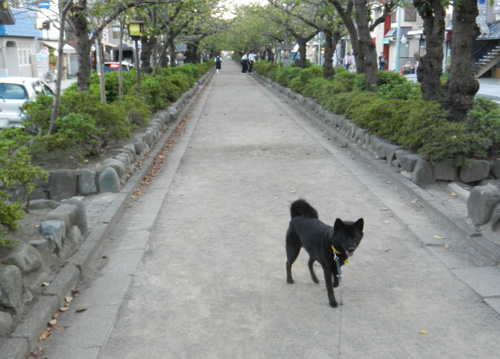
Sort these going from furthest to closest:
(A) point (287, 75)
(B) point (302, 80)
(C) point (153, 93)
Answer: (A) point (287, 75)
(B) point (302, 80)
(C) point (153, 93)

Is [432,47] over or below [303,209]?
over

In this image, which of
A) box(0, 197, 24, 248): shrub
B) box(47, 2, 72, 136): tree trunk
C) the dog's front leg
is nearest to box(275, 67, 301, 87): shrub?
box(47, 2, 72, 136): tree trunk

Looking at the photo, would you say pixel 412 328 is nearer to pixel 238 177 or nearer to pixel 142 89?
pixel 238 177

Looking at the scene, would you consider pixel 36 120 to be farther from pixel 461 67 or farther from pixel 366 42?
pixel 366 42

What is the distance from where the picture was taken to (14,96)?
13969mm

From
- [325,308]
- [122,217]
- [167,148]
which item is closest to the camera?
[325,308]

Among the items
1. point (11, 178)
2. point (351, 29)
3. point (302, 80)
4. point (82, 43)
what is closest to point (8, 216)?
point (11, 178)

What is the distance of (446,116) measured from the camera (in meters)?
9.04

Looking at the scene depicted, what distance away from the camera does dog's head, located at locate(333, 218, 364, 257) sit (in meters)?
4.04

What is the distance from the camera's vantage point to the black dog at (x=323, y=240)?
4082 mm

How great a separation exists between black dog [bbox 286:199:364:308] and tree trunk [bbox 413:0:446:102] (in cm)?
718

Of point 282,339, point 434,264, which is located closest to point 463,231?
point 434,264

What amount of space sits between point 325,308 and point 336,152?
7.10 meters

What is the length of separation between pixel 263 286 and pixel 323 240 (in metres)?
0.95
